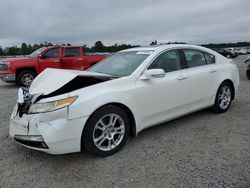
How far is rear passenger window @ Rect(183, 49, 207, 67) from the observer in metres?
4.63

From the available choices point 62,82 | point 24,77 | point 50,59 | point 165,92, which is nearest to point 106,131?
point 62,82

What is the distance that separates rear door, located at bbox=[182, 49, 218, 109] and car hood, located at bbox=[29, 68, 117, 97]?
5.35 ft

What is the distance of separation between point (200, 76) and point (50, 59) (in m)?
7.68

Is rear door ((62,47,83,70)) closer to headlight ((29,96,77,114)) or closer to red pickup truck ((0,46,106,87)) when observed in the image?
red pickup truck ((0,46,106,87))

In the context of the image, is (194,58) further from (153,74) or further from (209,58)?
(153,74)

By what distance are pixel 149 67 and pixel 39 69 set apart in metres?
7.63

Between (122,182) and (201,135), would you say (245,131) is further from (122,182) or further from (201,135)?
(122,182)

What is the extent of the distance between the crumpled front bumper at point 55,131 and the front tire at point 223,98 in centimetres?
310

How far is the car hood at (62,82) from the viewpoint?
11.2ft

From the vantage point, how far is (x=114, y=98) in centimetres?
340

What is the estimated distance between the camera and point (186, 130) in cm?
435

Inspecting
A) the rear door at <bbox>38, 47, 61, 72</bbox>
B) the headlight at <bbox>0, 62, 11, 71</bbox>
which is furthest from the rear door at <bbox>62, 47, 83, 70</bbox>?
the headlight at <bbox>0, 62, 11, 71</bbox>

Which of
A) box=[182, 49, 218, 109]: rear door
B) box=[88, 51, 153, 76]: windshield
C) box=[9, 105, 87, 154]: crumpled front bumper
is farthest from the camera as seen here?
box=[182, 49, 218, 109]: rear door

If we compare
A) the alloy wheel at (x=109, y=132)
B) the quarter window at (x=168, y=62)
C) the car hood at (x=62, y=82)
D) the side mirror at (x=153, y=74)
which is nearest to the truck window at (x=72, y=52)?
the car hood at (x=62, y=82)
